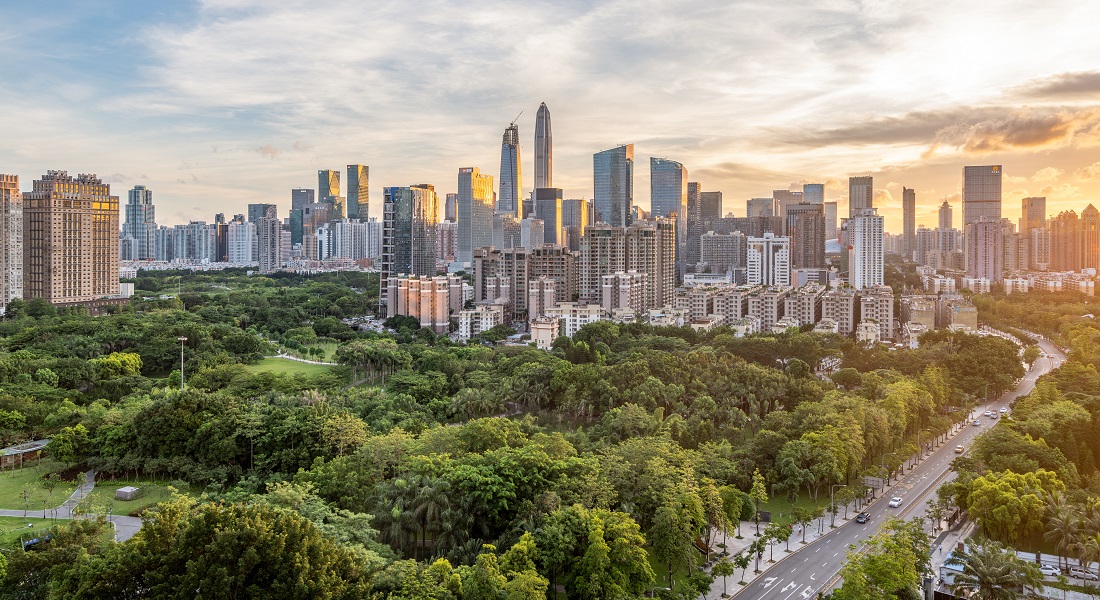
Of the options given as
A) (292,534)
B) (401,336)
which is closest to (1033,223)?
(401,336)

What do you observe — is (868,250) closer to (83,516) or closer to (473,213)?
(473,213)

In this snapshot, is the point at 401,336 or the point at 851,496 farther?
the point at 401,336

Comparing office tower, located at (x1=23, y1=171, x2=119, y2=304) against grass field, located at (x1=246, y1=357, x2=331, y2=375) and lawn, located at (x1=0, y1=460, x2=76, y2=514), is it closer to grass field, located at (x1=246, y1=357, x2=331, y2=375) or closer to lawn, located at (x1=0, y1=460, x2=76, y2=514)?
grass field, located at (x1=246, y1=357, x2=331, y2=375)

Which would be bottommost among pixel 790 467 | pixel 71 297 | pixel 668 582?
pixel 668 582

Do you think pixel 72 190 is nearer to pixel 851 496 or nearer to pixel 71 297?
pixel 71 297

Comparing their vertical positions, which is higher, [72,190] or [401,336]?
[72,190]

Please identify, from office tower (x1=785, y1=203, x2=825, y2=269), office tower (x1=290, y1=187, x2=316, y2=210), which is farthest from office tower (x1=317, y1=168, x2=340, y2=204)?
office tower (x1=785, y1=203, x2=825, y2=269)
